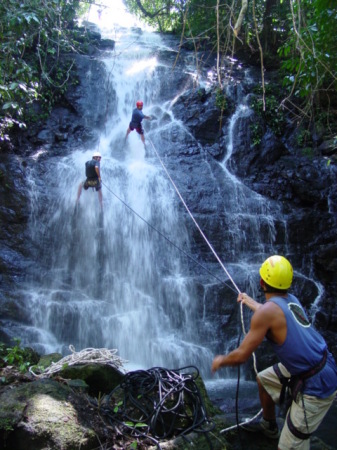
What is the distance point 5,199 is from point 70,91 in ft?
19.9

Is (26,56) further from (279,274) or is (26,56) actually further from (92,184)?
(279,274)

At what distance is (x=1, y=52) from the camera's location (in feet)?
27.3

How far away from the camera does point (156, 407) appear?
308 centimetres

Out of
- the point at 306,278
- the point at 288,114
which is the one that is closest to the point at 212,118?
the point at 288,114

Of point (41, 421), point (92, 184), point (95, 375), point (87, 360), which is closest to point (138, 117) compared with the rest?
point (92, 184)

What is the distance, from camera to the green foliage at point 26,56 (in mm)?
7184

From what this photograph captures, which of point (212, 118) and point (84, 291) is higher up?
point (212, 118)

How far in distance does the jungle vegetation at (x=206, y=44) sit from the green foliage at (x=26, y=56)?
2cm

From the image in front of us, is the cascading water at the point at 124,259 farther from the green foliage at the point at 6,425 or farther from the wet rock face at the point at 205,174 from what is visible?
the green foliage at the point at 6,425

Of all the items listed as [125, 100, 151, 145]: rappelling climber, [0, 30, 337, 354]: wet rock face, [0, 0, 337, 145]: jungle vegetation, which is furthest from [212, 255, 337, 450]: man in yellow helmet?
[125, 100, 151, 145]: rappelling climber

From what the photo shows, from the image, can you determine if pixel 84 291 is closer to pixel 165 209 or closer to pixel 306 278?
pixel 165 209

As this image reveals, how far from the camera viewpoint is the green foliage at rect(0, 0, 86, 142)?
7.18 m

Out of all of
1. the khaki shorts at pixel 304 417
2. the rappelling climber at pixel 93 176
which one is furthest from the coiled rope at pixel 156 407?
the rappelling climber at pixel 93 176

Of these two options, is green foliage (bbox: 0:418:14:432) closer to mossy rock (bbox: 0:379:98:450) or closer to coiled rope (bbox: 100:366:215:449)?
mossy rock (bbox: 0:379:98:450)
